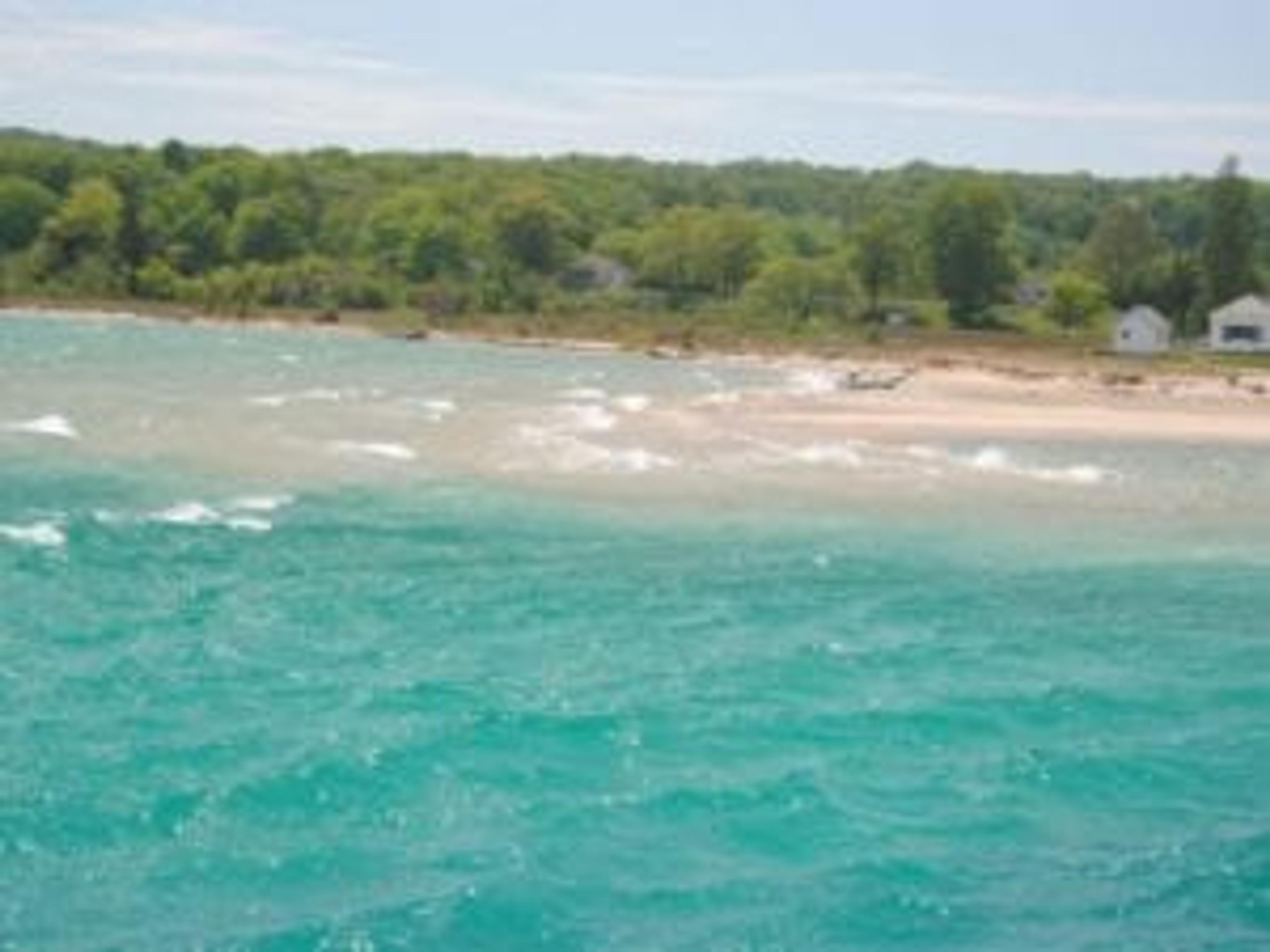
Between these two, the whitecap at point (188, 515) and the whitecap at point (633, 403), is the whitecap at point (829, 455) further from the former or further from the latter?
the whitecap at point (188, 515)

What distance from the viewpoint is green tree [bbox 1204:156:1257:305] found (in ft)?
396

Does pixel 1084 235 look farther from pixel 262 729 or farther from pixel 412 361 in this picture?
pixel 262 729

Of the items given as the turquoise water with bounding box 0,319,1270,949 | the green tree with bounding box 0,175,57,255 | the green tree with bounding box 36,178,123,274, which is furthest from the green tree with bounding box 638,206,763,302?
the turquoise water with bounding box 0,319,1270,949

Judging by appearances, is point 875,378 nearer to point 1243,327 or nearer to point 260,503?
point 1243,327

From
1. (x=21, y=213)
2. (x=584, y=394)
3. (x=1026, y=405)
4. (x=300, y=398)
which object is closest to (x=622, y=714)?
(x=300, y=398)

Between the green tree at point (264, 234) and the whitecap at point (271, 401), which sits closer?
the whitecap at point (271, 401)

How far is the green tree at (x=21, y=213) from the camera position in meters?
163

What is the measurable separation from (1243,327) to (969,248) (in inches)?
885

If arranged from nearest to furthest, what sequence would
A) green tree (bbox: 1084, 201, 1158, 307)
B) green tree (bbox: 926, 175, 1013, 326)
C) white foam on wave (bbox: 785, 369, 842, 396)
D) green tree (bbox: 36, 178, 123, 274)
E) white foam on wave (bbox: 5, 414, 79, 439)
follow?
white foam on wave (bbox: 5, 414, 79, 439), white foam on wave (bbox: 785, 369, 842, 396), green tree (bbox: 926, 175, 1013, 326), green tree (bbox: 1084, 201, 1158, 307), green tree (bbox: 36, 178, 123, 274)

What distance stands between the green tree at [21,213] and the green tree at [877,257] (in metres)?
68.2

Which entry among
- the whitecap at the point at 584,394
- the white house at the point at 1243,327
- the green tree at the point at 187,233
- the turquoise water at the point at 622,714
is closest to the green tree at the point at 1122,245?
the white house at the point at 1243,327

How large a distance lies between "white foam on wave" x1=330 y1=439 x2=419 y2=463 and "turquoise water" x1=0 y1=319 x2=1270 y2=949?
14.1 ft

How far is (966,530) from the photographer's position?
144 ft

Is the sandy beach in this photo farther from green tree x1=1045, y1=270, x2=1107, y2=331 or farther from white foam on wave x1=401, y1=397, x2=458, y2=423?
green tree x1=1045, y1=270, x2=1107, y2=331
